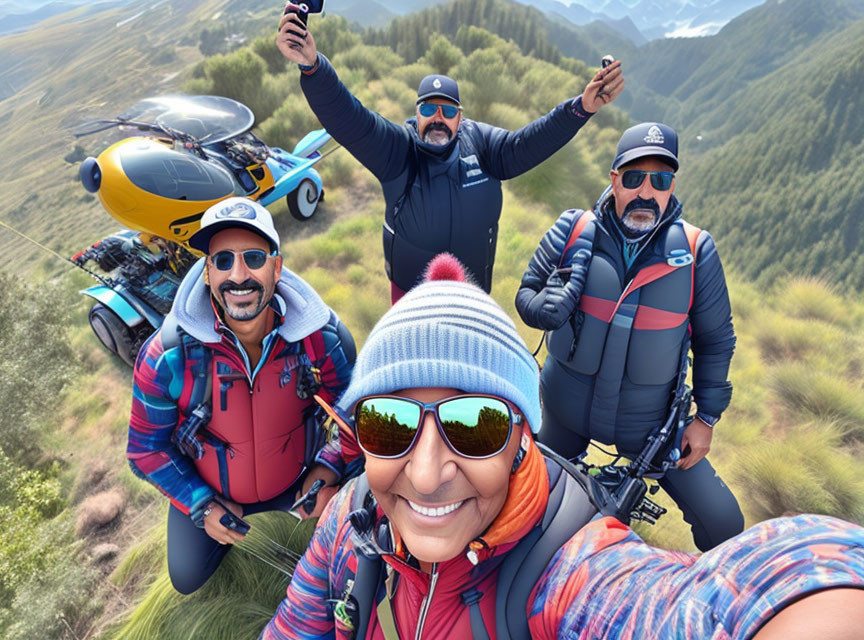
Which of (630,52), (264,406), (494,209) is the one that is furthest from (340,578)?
(630,52)

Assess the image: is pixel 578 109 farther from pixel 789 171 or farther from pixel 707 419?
pixel 789 171

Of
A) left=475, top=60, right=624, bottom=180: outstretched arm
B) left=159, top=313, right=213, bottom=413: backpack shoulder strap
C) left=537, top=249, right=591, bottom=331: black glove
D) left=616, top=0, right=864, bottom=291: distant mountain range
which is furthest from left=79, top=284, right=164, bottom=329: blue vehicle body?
left=616, top=0, right=864, bottom=291: distant mountain range

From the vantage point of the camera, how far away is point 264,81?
1119cm

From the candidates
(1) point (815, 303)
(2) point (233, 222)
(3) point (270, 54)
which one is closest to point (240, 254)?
(2) point (233, 222)

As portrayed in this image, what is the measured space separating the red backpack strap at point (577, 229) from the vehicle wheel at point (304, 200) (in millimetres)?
5848

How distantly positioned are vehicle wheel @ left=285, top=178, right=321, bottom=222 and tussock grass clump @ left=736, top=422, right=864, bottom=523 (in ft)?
21.8

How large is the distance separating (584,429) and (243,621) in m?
2.13

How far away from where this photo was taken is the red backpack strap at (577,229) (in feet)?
6.82

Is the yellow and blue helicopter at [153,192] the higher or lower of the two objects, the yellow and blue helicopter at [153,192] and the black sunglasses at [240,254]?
the lower

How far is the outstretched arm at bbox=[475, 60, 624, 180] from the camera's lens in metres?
2.41

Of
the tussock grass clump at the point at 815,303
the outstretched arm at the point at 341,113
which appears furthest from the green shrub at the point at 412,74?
the outstretched arm at the point at 341,113

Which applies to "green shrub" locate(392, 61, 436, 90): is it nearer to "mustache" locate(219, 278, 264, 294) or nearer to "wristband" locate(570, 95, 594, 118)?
"wristband" locate(570, 95, 594, 118)

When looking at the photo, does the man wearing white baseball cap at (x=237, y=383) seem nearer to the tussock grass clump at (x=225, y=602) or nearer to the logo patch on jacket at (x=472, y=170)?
the tussock grass clump at (x=225, y=602)

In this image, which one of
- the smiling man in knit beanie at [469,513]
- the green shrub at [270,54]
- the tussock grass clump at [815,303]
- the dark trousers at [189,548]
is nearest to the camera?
the smiling man in knit beanie at [469,513]
